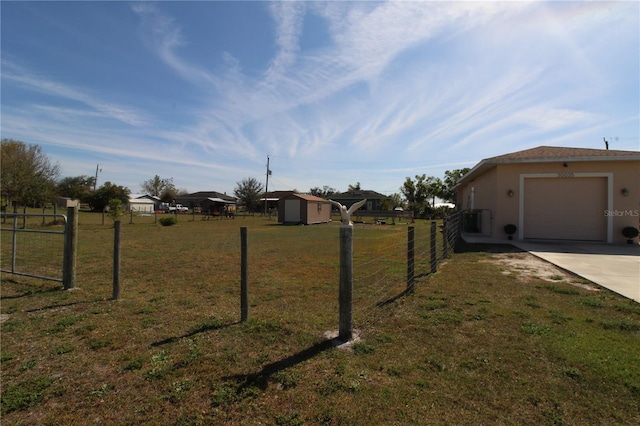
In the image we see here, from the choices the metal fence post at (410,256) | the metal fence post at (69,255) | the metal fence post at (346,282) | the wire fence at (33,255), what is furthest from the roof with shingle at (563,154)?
the wire fence at (33,255)

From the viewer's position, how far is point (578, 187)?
1120 centimetres

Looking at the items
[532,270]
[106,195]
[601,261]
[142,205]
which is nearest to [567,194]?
[601,261]

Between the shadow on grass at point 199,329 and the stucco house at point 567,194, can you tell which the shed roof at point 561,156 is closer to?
the stucco house at point 567,194

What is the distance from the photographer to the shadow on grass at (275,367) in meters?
2.51

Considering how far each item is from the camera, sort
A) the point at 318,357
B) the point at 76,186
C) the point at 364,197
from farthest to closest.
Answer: the point at 364,197, the point at 76,186, the point at 318,357

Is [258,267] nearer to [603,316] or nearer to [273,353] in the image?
[273,353]

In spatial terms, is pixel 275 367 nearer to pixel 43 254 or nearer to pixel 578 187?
pixel 43 254

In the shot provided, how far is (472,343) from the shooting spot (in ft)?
10.5

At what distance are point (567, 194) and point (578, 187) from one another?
1.27 ft

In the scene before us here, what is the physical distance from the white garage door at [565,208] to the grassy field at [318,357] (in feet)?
23.4

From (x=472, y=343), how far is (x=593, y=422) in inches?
46.1

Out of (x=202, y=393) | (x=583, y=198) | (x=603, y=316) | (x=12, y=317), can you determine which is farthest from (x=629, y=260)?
(x=12, y=317)

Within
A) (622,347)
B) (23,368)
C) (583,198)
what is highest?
(583,198)

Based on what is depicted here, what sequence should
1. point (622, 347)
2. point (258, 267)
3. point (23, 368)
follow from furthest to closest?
point (258, 267), point (622, 347), point (23, 368)
